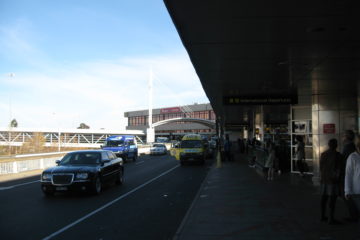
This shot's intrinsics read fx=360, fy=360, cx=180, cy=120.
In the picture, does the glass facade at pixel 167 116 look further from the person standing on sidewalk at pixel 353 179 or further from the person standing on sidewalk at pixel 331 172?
the person standing on sidewalk at pixel 353 179

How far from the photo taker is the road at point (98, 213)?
7.28 meters

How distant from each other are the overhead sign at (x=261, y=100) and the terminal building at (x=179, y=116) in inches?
3654

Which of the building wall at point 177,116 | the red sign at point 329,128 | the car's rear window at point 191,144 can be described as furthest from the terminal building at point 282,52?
the building wall at point 177,116

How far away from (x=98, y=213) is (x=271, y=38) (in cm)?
596

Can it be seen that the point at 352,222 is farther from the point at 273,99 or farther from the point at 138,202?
the point at 273,99

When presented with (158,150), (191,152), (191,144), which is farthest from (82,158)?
(158,150)

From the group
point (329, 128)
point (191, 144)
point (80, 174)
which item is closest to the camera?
point (80, 174)

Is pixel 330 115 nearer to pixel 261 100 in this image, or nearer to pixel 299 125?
pixel 261 100

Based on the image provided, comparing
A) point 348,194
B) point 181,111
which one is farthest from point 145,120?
point 348,194

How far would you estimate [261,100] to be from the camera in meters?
14.4

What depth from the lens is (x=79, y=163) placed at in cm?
1273

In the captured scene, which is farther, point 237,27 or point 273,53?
point 273,53

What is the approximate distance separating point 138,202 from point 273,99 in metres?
6.89

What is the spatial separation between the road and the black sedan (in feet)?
1.25
